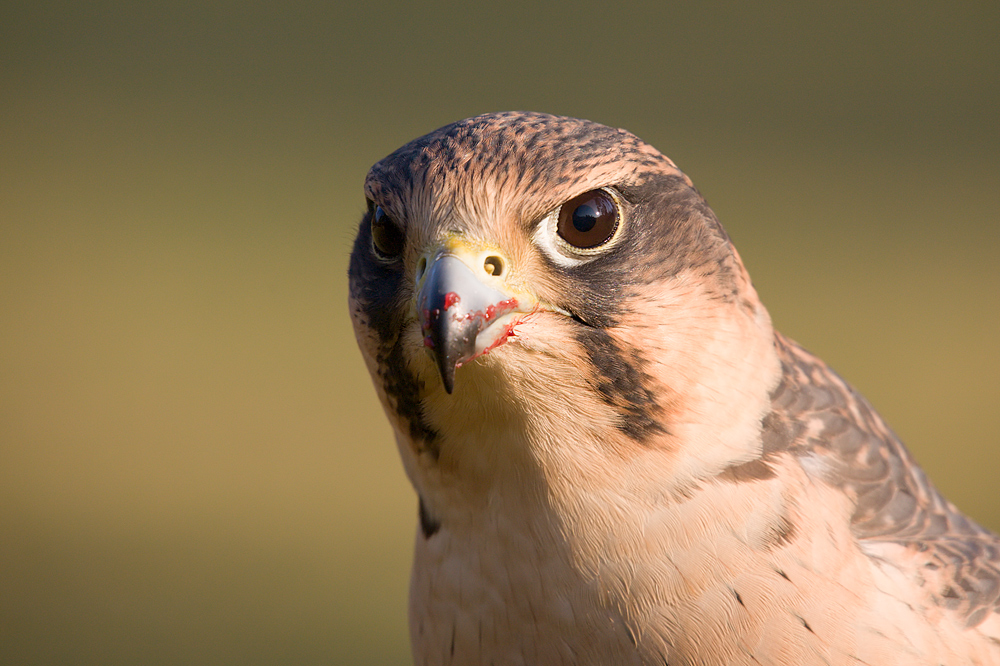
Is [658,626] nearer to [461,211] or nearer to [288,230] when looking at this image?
[461,211]

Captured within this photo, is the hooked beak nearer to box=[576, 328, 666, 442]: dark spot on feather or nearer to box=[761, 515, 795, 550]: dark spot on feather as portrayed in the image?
box=[576, 328, 666, 442]: dark spot on feather

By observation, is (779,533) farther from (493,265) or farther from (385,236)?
(385,236)

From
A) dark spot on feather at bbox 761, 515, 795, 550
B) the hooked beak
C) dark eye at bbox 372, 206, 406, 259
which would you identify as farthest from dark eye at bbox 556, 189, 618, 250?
dark spot on feather at bbox 761, 515, 795, 550

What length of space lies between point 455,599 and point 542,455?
10.7 inches

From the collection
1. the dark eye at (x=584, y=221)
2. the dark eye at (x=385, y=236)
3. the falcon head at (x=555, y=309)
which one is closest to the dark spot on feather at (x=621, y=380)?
the falcon head at (x=555, y=309)

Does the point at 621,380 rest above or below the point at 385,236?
below

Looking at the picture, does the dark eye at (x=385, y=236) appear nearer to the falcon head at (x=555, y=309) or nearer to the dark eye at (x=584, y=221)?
the falcon head at (x=555, y=309)

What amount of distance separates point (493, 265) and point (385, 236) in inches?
7.3

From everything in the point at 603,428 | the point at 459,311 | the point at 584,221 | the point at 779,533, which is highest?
the point at 584,221

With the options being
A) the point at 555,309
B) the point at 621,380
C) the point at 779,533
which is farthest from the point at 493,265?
the point at 779,533

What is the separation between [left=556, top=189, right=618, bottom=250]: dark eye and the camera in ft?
3.80

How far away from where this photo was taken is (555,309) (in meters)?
1.14

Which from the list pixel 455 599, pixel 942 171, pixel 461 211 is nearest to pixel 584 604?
pixel 455 599

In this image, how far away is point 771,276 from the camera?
14.9ft
